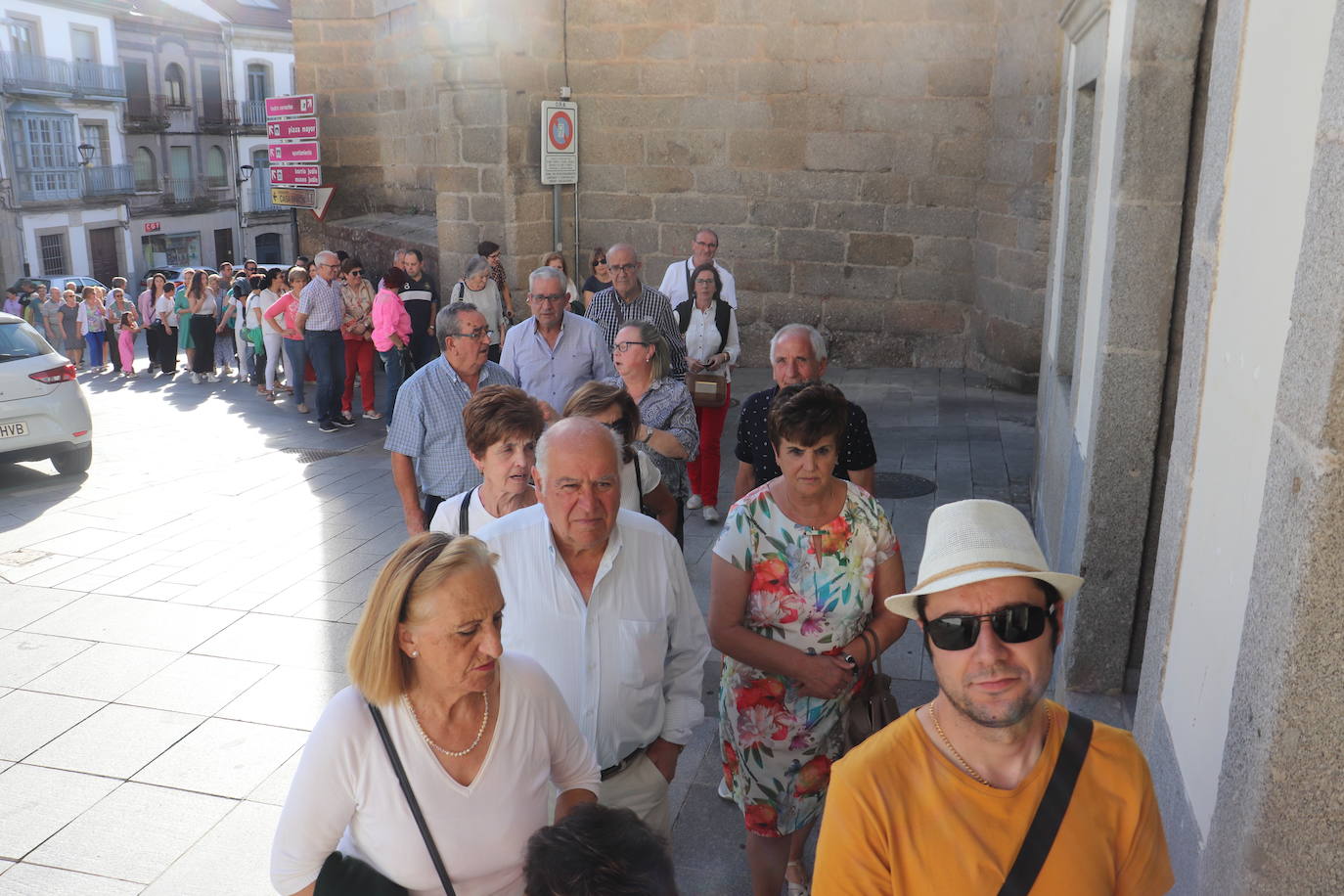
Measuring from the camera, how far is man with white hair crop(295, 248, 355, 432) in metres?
11.4

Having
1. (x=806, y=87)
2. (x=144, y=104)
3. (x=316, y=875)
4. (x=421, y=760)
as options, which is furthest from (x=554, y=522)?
(x=144, y=104)

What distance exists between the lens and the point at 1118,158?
3893mm

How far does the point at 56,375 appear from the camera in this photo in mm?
9539

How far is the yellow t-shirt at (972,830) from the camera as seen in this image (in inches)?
71.4

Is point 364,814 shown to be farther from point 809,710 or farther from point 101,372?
point 101,372

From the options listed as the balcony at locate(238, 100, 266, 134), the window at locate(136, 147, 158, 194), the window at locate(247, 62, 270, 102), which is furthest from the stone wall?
the window at locate(247, 62, 270, 102)

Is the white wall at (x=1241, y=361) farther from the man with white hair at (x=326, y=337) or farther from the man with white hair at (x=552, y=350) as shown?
the man with white hair at (x=326, y=337)

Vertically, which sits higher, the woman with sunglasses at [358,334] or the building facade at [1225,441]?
the building facade at [1225,441]

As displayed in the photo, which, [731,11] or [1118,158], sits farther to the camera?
[731,11]

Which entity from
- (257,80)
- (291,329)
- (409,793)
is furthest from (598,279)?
(257,80)

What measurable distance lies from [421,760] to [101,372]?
56.3 feet

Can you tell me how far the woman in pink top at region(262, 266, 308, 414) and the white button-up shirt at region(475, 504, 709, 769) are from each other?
32.2 ft

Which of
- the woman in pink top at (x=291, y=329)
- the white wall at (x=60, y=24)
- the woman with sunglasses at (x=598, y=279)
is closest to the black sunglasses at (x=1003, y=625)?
the woman with sunglasses at (x=598, y=279)

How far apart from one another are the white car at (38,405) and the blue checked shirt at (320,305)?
2.33m
